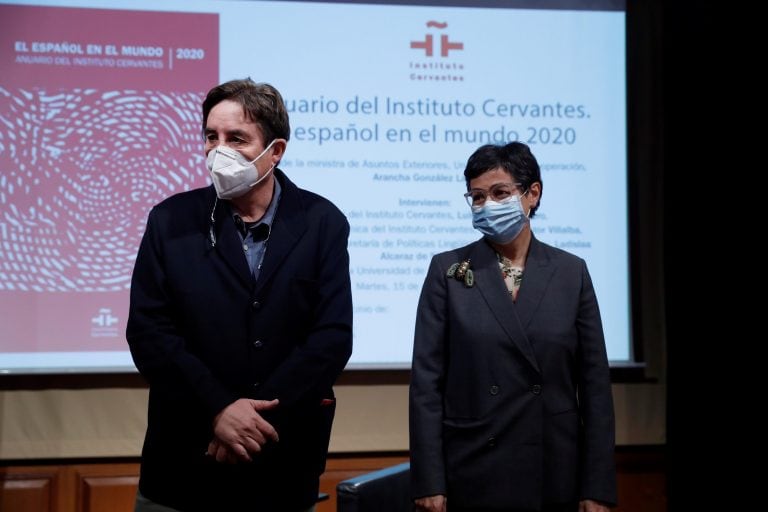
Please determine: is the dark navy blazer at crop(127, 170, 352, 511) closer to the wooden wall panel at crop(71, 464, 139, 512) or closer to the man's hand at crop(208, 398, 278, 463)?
the man's hand at crop(208, 398, 278, 463)

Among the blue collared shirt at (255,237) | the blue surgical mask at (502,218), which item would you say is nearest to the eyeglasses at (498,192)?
the blue surgical mask at (502,218)

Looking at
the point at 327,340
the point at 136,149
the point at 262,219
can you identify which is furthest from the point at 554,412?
the point at 136,149

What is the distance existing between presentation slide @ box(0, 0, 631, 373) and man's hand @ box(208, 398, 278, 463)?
6.43ft

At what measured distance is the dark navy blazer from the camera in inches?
75.1

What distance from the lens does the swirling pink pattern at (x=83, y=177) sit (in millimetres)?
3674

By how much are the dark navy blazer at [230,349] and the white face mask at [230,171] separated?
66mm

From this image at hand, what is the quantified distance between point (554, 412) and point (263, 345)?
2.47ft

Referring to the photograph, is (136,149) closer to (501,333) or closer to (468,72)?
(468,72)

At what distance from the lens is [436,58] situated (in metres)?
3.95

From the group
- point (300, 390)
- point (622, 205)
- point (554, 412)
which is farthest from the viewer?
point (622, 205)

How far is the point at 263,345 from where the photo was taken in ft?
6.40

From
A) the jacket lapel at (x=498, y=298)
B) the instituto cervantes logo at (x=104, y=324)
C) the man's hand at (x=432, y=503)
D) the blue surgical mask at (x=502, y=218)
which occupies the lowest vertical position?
the man's hand at (x=432, y=503)

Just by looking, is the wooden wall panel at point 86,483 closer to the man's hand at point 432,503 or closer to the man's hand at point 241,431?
the man's hand at point 432,503

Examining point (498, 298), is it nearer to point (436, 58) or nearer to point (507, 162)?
point (507, 162)
